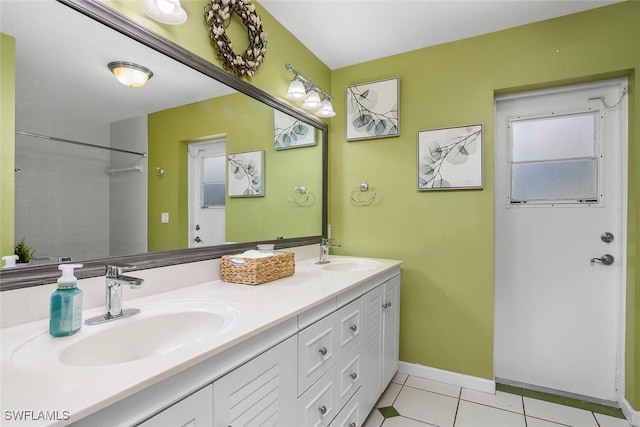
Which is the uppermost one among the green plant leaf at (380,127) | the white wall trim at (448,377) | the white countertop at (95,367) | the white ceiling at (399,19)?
the white ceiling at (399,19)

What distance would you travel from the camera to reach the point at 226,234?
1679 mm

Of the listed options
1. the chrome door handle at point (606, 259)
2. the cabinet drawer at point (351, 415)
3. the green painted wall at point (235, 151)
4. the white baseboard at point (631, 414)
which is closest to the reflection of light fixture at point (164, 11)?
the green painted wall at point (235, 151)

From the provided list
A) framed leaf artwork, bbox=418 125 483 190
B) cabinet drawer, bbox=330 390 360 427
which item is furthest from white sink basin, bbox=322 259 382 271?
cabinet drawer, bbox=330 390 360 427

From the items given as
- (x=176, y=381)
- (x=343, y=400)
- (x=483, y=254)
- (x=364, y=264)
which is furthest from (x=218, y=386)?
(x=483, y=254)

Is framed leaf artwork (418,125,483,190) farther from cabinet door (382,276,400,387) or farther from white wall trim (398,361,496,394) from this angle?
white wall trim (398,361,496,394)

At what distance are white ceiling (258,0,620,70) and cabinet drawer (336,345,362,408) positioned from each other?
199cm

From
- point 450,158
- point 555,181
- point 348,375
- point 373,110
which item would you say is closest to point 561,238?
point 555,181

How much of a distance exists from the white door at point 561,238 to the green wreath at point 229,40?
69.0 inches

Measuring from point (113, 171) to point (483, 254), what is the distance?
2191mm

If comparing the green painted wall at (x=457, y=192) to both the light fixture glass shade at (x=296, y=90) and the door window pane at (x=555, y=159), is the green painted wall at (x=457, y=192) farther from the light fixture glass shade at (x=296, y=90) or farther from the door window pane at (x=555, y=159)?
the light fixture glass shade at (x=296, y=90)

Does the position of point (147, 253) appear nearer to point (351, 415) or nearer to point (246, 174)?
point (246, 174)

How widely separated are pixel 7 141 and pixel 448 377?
104 inches

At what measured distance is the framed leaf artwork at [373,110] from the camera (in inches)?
93.4

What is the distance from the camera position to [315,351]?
120 centimetres
